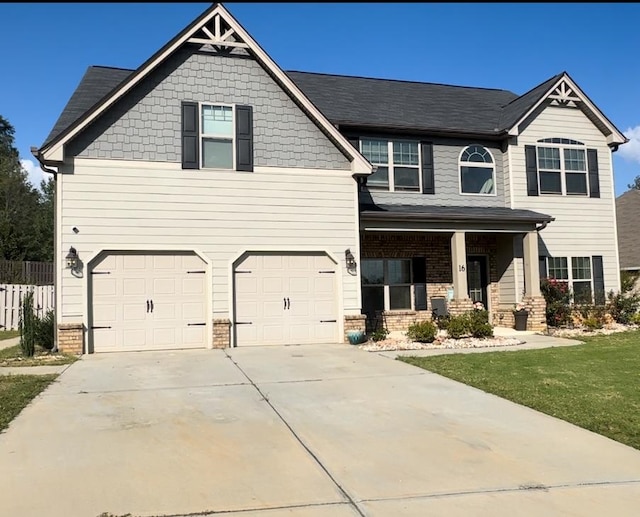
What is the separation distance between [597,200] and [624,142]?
2.15m

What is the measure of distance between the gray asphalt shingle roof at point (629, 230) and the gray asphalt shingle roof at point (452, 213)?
32.1 ft

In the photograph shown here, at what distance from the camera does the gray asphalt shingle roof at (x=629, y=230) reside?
24188mm

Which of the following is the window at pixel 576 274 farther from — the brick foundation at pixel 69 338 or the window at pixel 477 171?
the brick foundation at pixel 69 338

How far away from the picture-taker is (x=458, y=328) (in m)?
14.1

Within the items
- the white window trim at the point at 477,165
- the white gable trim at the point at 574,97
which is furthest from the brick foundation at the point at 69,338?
the white gable trim at the point at 574,97

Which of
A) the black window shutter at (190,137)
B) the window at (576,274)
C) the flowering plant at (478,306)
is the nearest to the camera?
the black window shutter at (190,137)

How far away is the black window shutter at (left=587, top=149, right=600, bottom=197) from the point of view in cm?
1820

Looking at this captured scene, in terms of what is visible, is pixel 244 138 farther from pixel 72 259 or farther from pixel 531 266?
pixel 531 266

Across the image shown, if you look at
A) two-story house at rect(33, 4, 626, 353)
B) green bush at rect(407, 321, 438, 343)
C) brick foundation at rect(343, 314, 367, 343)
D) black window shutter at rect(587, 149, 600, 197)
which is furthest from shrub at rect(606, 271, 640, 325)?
brick foundation at rect(343, 314, 367, 343)

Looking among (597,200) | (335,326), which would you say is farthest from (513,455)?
(597,200)

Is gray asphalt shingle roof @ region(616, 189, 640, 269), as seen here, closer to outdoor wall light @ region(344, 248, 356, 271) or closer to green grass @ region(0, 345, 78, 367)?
outdoor wall light @ region(344, 248, 356, 271)

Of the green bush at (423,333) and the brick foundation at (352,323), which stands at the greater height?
the brick foundation at (352,323)

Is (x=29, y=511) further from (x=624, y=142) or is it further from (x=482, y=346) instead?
(x=624, y=142)

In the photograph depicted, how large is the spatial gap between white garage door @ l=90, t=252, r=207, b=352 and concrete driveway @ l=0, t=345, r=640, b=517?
3948mm
